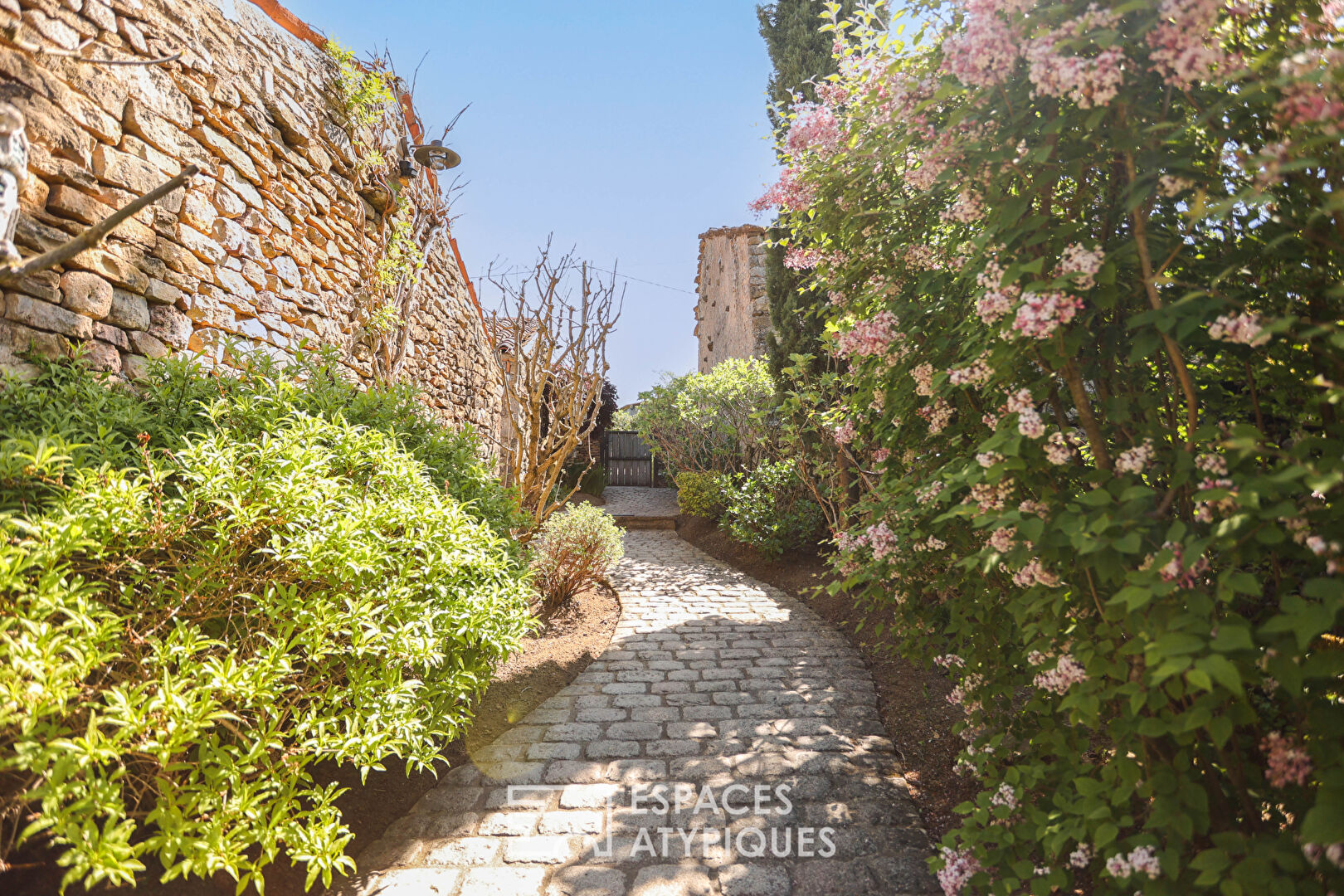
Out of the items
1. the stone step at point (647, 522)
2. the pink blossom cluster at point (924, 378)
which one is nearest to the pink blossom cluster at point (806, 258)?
the pink blossom cluster at point (924, 378)

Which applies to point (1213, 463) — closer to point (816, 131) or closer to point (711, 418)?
point (816, 131)

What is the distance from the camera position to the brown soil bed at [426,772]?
1.76m

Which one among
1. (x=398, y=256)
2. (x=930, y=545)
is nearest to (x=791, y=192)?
(x=930, y=545)

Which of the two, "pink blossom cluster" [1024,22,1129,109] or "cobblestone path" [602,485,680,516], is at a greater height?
"cobblestone path" [602,485,680,516]

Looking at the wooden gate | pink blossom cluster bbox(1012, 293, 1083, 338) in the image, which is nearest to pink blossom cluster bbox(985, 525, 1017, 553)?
pink blossom cluster bbox(1012, 293, 1083, 338)

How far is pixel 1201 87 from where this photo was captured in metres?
1.41

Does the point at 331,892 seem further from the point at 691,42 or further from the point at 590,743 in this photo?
the point at 691,42

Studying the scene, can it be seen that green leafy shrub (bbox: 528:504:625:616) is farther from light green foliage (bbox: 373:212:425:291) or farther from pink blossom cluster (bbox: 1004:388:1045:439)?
pink blossom cluster (bbox: 1004:388:1045:439)

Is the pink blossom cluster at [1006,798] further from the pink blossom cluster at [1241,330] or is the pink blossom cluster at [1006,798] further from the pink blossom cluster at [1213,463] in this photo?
the pink blossom cluster at [1241,330]

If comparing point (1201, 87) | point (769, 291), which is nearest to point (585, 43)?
point (769, 291)

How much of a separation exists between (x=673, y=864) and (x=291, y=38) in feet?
18.1

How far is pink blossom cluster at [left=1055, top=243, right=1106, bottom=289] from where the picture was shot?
4.53ft

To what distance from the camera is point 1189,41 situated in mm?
1228

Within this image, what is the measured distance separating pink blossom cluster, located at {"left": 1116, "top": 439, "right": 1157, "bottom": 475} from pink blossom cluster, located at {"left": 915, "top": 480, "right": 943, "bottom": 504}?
464mm
